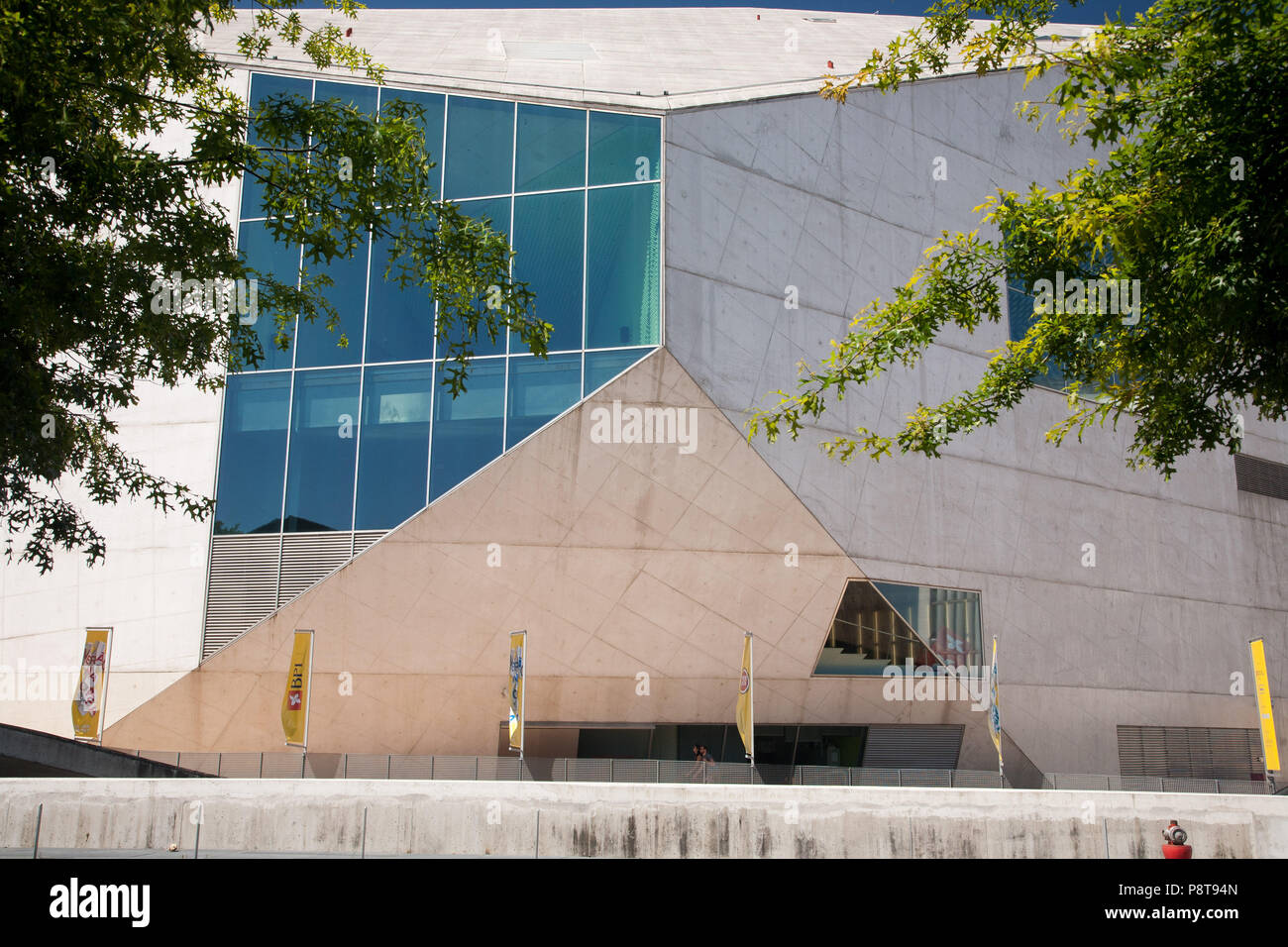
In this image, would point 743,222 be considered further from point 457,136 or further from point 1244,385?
point 1244,385

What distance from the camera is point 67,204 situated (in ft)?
32.8

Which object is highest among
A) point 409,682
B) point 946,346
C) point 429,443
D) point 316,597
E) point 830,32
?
point 830,32

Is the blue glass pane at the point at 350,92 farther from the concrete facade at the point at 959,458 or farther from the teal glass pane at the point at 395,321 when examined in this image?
the concrete facade at the point at 959,458

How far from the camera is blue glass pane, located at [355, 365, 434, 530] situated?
24.6 meters

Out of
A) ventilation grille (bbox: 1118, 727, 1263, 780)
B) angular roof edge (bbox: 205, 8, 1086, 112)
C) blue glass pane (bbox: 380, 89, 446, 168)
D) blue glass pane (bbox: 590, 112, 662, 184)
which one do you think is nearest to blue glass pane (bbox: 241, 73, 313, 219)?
angular roof edge (bbox: 205, 8, 1086, 112)

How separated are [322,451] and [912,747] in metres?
16.0

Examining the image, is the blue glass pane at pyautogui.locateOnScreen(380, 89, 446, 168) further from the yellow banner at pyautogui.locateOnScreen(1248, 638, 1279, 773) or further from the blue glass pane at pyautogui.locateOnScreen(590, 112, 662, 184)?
the yellow banner at pyautogui.locateOnScreen(1248, 638, 1279, 773)

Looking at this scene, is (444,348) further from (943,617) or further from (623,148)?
(943,617)

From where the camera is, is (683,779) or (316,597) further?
(316,597)

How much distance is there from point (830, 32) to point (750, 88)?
1688cm

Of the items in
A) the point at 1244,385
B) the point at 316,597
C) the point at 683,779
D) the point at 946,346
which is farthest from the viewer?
the point at 946,346

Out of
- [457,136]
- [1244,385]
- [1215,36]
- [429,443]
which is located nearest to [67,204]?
[1215,36]

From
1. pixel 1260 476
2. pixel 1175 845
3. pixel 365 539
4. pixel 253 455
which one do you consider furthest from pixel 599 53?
pixel 1260 476

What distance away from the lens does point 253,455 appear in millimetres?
25766
